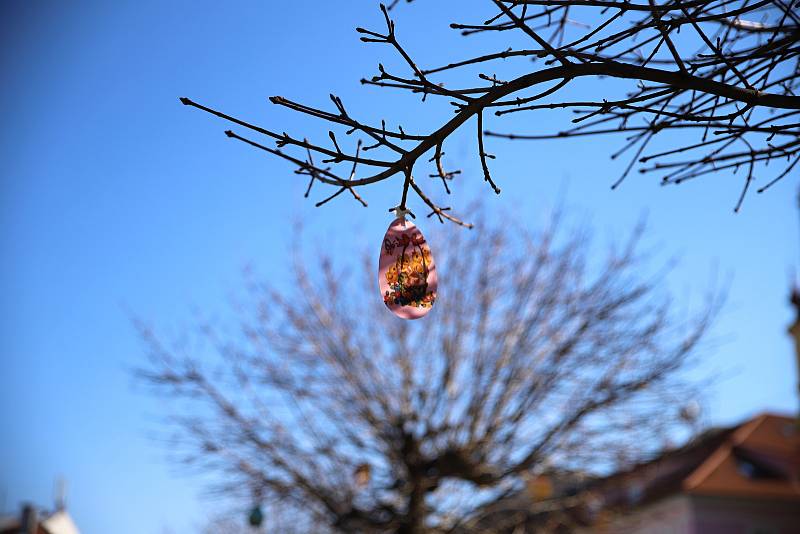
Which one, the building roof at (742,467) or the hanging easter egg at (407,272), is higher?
the hanging easter egg at (407,272)

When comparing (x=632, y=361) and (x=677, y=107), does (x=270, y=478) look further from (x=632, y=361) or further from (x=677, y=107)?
(x=677, y=107)

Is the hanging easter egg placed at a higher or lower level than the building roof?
higher

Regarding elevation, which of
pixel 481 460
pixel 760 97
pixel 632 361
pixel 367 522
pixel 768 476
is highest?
pixel 760 97

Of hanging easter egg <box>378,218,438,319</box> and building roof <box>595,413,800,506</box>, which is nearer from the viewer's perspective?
hanging easter egg <box>378,218,438,319</box>

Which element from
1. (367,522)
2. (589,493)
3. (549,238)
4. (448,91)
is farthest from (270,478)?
(448,91)

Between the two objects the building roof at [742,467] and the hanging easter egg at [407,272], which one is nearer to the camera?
the hanging easter egg at [407,272]

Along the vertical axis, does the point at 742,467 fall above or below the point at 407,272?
below

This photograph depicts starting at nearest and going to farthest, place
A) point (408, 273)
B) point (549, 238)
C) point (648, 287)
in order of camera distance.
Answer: point (408, 273) < point (648, 287) < point (549, 238)

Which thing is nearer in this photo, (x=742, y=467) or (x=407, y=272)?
(x=407, y=272)
